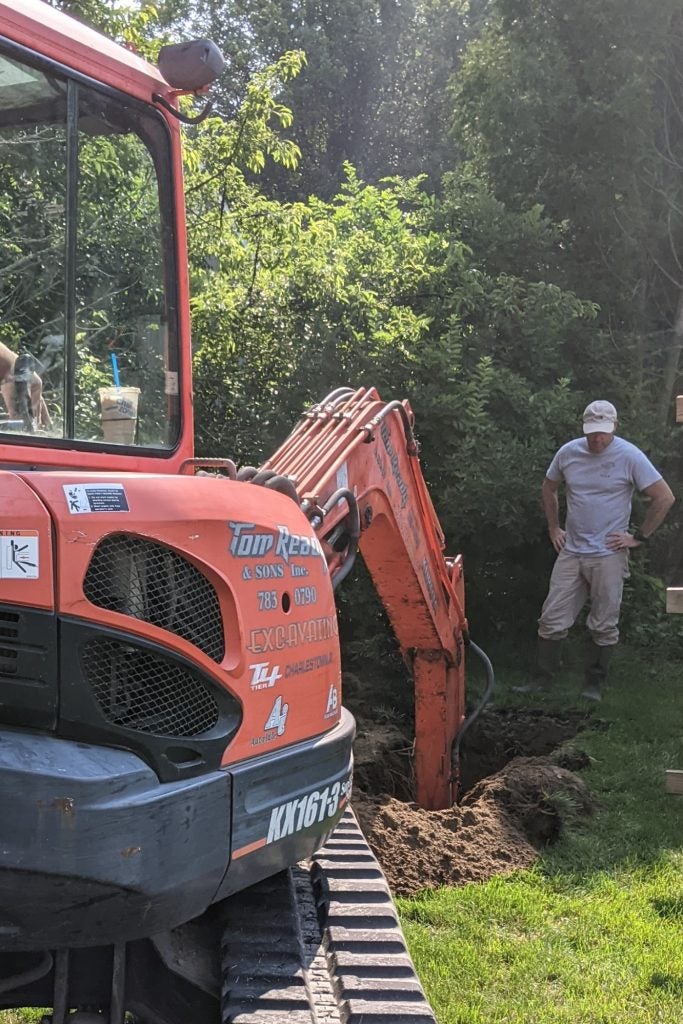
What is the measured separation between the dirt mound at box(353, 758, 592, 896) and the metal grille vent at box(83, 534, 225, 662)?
93.2 inches

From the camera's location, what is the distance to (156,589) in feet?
7.24

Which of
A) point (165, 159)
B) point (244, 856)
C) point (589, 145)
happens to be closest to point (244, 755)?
point (244, 856)

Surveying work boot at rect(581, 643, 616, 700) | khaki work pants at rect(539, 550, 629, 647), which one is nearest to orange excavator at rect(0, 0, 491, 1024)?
khaki work pants at rect(539, 550, 629, 647)

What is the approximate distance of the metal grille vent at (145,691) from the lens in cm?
211

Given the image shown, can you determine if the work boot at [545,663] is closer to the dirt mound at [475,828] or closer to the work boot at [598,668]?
the work boot at [598,668]

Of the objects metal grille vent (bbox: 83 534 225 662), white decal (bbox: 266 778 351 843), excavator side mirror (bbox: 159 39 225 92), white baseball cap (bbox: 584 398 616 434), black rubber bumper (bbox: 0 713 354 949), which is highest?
excavator side mirror (bbox: 159 39 225 92)

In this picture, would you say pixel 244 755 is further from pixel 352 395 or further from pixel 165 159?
pixel 352 395

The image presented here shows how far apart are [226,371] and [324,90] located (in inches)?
871

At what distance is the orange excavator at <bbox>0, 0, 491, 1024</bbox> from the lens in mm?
2012

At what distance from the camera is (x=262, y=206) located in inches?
373

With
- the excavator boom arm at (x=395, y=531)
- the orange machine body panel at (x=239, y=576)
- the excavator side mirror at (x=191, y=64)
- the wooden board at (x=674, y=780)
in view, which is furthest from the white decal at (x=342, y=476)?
the wooden board at (x=674, y=780)

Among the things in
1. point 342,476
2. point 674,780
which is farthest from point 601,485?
point 342,476

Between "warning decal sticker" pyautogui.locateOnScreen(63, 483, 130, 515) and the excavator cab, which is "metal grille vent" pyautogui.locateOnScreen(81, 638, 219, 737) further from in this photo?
"warning decal sticker" pyautogui.locateOnScreen(63, 483, 130, 515)

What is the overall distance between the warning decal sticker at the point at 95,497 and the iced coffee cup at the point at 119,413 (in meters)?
0.46
